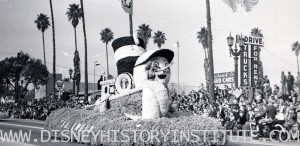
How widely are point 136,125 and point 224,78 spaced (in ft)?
68.5

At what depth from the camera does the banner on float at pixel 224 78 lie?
1132 inches

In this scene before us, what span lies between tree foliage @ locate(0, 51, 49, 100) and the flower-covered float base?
4532 cm

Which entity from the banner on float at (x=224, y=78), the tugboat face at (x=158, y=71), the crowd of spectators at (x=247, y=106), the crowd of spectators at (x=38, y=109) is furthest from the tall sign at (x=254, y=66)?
the tugboat face at (x=158, y=71)

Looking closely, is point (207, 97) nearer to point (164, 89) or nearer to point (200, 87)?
point (200, 87)

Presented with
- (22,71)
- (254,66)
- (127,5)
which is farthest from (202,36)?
(127,5)

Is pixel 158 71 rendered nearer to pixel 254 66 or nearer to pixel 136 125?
pixel 136 125

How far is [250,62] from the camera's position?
86.0 ft

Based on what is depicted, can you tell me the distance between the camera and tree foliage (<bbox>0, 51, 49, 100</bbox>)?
5578cm

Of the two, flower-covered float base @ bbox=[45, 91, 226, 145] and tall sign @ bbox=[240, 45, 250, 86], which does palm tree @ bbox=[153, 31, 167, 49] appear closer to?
tall sign @ bbox=[240, 45, 250, 86]

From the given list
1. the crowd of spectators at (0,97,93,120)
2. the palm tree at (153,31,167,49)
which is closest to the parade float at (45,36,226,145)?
the crowd of spectators at (0,97,93,120)

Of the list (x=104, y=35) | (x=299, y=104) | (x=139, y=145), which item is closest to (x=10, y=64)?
(x=104, y=35)

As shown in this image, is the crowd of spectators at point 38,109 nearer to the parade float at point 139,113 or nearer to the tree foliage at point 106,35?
the parade float at point 139,113

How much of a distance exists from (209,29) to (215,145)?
14805 mm

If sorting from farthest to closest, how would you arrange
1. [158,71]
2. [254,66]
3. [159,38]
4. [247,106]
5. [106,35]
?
[106,35] → [159,38] → [254,66] → [247,106] → [158,71]
